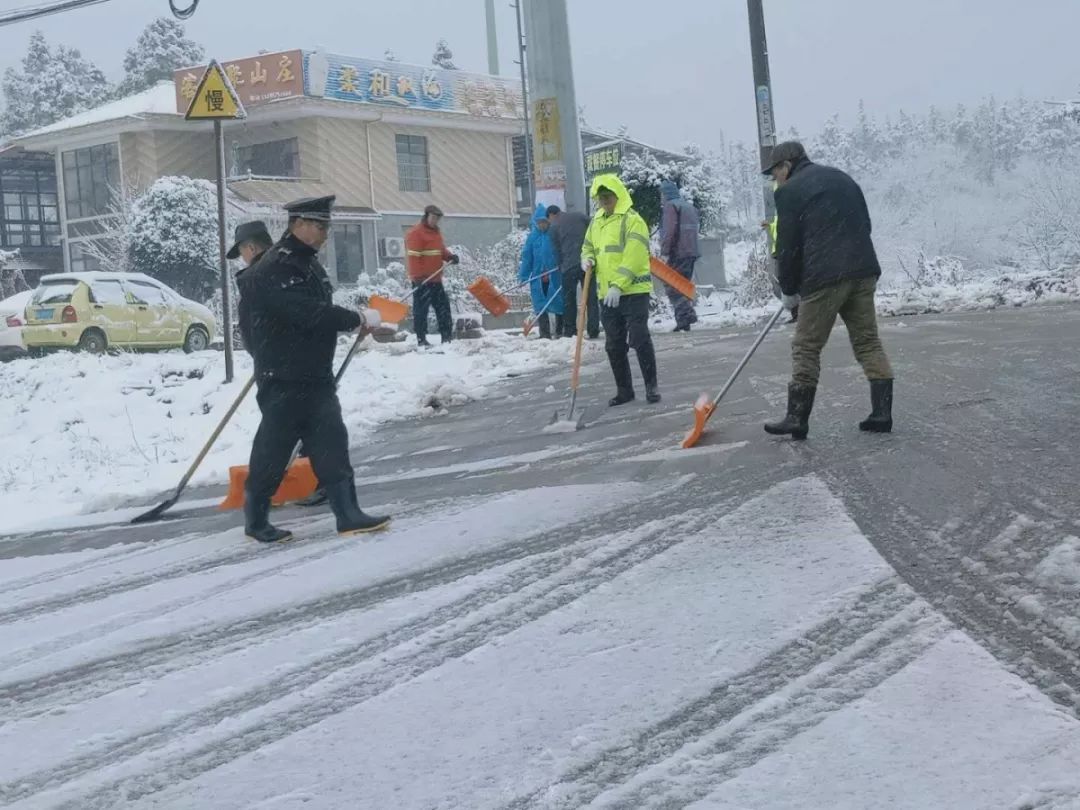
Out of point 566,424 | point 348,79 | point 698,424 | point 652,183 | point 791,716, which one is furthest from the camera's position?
point 348,79

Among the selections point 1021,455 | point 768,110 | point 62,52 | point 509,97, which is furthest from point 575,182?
point 62,52

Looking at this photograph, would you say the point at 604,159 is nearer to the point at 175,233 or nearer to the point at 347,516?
the point at 175,233

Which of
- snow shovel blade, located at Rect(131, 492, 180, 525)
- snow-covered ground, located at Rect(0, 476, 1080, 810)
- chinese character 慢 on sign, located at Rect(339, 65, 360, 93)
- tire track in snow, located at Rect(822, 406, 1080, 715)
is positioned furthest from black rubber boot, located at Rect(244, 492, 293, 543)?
chinese character 慢 on sign, located at Rect(339, 65, 360, 93)

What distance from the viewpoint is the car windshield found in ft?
60.3

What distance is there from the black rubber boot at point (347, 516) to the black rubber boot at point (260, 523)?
0.32 metres

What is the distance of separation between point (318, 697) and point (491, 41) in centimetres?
5145

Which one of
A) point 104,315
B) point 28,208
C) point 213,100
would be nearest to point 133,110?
point 28,208

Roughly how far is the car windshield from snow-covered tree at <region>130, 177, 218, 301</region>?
11.6 m

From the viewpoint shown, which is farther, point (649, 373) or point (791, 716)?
point (649, 373)

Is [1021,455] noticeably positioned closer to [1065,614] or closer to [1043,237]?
[1065,614]

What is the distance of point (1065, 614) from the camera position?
399cm

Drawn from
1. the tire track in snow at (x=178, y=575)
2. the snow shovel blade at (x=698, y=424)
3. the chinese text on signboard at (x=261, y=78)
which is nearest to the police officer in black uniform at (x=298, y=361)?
the tire track in snow at (x=178, y=575)

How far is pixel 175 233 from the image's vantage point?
30.2m

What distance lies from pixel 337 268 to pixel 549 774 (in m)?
34.1
